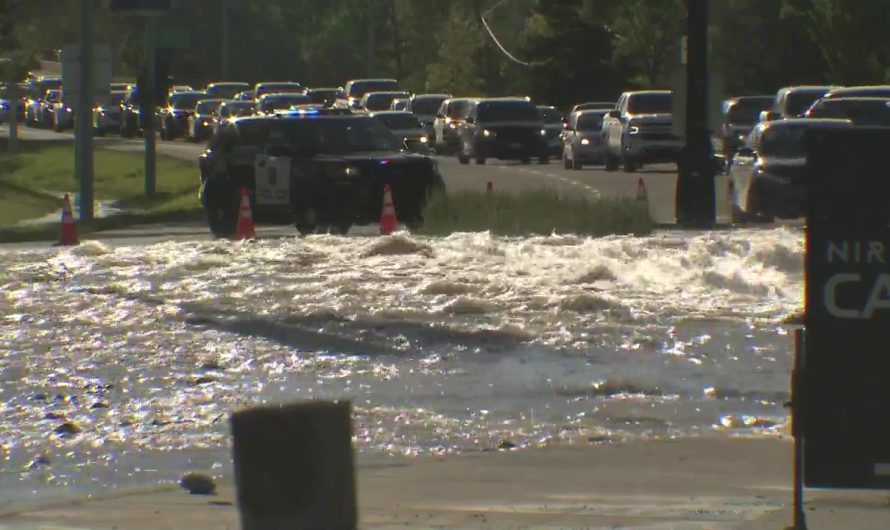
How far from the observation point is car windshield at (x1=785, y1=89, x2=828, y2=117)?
3603 centimetres

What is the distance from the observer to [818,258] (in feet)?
22.0

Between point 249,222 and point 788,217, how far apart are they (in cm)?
825

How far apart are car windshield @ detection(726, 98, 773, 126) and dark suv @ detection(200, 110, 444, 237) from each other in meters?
20.4

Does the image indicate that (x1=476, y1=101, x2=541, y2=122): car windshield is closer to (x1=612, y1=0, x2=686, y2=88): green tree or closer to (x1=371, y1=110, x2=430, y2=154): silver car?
(x1=371, y1=110, x2=430, y2=154): silver car

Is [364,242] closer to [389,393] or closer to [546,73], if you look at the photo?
[389,393]

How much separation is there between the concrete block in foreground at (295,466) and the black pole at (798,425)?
2.11 m

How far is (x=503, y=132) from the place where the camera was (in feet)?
149

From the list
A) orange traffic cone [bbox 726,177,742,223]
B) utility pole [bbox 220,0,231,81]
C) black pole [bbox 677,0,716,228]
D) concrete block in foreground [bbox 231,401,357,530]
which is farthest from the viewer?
utility pole [bbox 220,0,231,81]

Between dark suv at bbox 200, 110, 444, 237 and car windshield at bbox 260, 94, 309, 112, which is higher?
car windshield at bbox 260, 94, 309, 112

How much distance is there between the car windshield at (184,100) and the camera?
63.4 meters

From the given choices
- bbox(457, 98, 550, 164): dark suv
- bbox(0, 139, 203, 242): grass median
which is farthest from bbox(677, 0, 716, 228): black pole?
bbox(457, 98, 550, 164): dark suv

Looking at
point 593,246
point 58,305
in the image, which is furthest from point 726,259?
point 58,305

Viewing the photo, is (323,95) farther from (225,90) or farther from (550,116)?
(550,116)

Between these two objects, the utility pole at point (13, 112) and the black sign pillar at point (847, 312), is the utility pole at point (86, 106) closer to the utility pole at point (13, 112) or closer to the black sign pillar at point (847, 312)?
the black sign pillar at point (847, 312)
